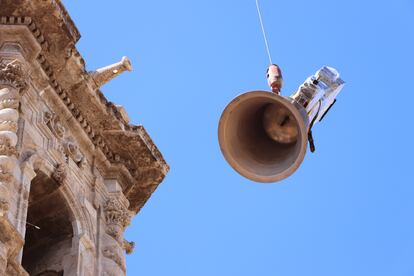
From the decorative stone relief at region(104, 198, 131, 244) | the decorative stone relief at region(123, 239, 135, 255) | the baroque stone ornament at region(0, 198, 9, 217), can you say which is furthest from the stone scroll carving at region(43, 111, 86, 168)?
the baroque stone ornament at region(0, 198, 9, 217)

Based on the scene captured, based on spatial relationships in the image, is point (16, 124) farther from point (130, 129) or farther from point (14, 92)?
point (130, 129)

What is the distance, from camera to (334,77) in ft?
30.0

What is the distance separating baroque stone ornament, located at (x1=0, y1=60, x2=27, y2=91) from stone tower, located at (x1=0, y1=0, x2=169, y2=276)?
1 cm

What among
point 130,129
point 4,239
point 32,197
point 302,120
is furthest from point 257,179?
point 130,129

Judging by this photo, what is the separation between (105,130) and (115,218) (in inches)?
53.4

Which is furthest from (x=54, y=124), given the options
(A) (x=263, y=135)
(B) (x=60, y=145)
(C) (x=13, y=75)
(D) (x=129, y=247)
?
(A) (x=263, y=135)

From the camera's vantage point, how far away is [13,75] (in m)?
15.8

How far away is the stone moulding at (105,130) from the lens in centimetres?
1661

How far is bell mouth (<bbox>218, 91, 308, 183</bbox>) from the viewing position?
→ 350 inches

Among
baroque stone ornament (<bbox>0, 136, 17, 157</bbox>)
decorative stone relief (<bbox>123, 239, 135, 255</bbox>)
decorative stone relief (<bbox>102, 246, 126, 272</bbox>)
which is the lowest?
decorative stone relief (<bbox>102, 246, 126, 272</bbox>)

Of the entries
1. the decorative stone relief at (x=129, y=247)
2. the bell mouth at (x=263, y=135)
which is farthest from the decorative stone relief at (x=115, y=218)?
the bell mouth at (x=263, y=135)

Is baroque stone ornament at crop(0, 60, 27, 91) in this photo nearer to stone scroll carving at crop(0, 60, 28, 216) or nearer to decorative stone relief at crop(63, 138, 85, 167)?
stone scroll carving at crop(0, 60, 28, 216)

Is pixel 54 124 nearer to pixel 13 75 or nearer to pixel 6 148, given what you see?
pixel 13 75

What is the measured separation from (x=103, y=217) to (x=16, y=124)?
252cm
